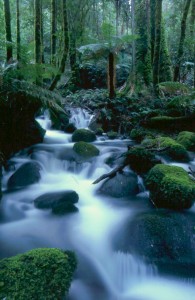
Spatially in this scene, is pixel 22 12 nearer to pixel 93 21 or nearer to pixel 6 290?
pixel 93 21

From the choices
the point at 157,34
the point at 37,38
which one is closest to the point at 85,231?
the point at 37,38

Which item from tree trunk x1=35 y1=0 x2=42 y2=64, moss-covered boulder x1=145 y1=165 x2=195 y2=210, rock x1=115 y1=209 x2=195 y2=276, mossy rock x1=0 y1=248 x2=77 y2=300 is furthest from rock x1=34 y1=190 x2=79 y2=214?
tree trunk x1=35 y1=0 x2=42 y2=64

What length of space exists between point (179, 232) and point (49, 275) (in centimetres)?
191

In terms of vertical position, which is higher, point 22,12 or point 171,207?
point 22,12

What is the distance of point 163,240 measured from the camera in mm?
3643

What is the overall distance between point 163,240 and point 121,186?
171 centimetres

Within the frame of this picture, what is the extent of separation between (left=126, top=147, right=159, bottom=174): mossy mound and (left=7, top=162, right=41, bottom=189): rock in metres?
1.93

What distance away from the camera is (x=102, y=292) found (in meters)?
3.18

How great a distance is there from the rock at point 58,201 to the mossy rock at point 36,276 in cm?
171

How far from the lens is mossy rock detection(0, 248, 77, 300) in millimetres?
2506

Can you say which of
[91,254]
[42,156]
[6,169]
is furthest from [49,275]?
[42,156]

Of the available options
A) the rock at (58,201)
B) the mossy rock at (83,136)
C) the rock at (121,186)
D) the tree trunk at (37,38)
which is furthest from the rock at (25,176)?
the tree trunk at (37,38)

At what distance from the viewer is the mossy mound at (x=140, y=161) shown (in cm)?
566

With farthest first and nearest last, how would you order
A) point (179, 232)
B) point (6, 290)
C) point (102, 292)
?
point (179, 232)
point (102, 292)
point (6, 290)
